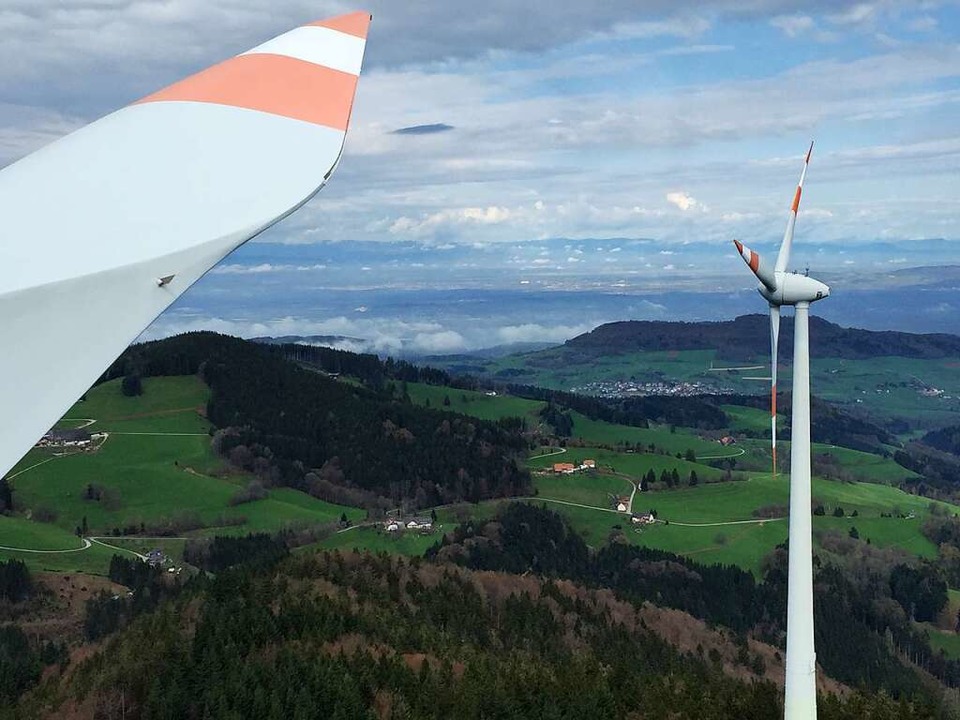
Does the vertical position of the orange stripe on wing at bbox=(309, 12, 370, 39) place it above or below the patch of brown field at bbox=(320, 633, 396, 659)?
above

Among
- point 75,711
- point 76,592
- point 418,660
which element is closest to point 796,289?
point 418,660

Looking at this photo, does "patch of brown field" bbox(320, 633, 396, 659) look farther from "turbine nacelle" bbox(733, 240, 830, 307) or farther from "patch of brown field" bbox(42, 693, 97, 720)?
"turbine nacelle" bbox(733, 240, 830, 307)

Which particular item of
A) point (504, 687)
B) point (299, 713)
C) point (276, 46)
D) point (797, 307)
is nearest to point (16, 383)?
point (276, 46)

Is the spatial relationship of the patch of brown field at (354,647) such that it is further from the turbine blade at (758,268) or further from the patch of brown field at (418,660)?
the turbine blade at (758,268)

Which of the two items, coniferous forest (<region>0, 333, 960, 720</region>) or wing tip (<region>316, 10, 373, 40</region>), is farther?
coniferous forest (<region>0, 333, 960, 720</region>)

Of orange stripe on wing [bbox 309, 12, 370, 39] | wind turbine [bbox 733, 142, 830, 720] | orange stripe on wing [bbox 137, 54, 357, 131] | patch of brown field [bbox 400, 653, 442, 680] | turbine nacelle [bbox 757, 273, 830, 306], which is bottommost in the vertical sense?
patch of brown field [bbox 400, 653, 442, 680]

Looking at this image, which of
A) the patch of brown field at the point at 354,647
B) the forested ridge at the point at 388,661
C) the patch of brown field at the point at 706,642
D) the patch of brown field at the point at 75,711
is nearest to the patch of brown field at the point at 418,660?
the forested ridge at the point at 388,661

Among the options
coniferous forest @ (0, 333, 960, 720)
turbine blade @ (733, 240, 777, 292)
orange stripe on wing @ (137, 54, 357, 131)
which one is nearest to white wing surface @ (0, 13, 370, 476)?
orange stripe on wing @ (137, 54, 357, 131)
